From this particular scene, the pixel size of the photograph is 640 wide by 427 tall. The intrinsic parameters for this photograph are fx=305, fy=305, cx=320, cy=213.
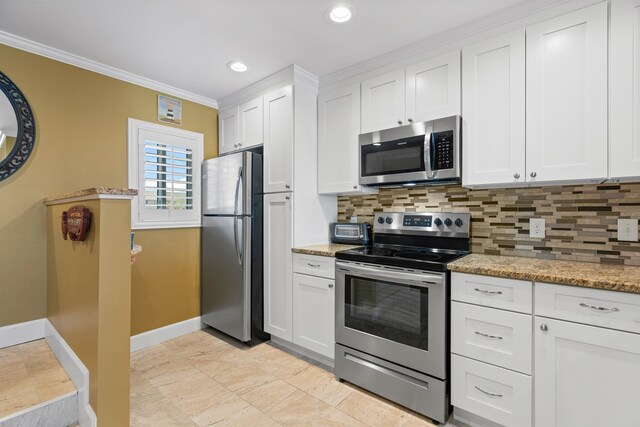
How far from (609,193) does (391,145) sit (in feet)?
4.32

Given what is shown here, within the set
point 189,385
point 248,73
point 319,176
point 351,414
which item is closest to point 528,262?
point 351,414

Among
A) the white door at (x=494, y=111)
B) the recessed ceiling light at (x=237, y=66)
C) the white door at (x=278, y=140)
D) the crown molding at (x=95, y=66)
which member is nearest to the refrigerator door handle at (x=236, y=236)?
the white door at (x=278, y=140)

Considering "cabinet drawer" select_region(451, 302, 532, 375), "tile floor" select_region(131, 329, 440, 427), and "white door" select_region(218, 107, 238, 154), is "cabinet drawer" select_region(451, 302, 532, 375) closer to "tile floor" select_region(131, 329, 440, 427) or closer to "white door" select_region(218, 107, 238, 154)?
"tile floor" select_region(131, 329, 440, 427)

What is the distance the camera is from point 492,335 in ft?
5.29

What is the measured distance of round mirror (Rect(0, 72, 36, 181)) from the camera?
2.08 metres

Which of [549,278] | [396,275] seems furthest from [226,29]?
[549,278]

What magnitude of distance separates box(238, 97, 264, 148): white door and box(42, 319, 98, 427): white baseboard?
203 centimetres

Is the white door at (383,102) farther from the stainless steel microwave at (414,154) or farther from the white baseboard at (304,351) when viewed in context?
the white baseboard at (304,351)

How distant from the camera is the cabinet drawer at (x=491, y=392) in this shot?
1524mm

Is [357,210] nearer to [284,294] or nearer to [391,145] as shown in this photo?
[391,145]

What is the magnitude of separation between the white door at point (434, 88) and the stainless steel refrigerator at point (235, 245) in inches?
55.1

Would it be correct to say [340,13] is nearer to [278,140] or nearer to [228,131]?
[278,140]

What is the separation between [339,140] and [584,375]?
2.12 metres

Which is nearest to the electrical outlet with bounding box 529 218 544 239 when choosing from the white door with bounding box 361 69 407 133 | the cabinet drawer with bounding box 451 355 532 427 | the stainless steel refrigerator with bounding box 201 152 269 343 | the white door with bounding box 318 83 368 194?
the cabinet drawer with bounding box 451 355 532 427
